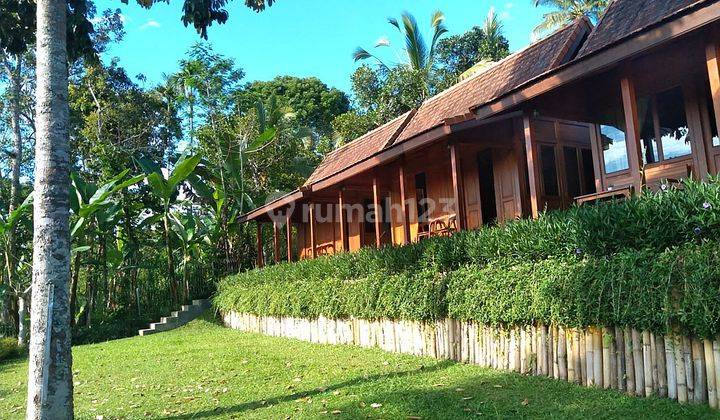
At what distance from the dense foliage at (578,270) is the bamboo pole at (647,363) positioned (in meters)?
0.13

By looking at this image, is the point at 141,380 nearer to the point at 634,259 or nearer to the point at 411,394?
the point at 411,394

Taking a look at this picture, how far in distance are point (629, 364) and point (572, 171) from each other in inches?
286

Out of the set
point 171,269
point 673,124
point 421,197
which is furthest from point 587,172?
point 171,269

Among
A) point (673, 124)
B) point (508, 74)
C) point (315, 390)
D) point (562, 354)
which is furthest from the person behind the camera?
point (508, 74)

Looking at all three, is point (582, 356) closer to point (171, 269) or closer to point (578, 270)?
point (578, 270)

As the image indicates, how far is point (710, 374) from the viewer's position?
16.3ft

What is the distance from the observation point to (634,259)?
5652mm

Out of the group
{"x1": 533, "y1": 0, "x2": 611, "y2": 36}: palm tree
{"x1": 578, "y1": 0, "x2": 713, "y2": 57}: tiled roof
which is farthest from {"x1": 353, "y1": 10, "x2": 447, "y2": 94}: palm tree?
{"x1": 578, "y1": 0, "x2": 713, "y2": 57}: tiled roof

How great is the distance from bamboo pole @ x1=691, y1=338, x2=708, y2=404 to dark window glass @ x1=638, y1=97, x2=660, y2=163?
508 cm

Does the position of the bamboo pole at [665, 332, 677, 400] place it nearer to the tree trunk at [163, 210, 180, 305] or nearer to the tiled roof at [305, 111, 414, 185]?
the tiled roof at [305, 111, 414, 185]

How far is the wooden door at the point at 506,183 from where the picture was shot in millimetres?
11859

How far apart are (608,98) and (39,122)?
8555 mm

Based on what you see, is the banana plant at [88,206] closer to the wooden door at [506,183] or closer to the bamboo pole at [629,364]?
the wooden door at [506,183]

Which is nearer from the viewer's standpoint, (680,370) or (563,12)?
(680,370)
